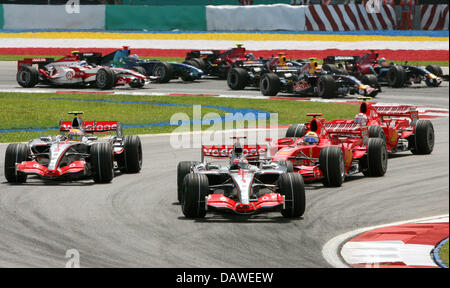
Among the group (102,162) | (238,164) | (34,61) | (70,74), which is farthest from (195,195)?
(34,61)

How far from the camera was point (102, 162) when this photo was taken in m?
15.4

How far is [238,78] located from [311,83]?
4104mm

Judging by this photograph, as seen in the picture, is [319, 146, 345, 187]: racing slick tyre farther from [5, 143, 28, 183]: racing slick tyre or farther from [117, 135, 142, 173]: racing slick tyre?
[5, 143, 28, 183]: racing slick tyre

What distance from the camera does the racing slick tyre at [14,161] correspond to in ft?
50.7

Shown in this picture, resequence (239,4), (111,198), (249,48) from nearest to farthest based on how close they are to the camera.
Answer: (111,198)
(249,48)
(239,4)

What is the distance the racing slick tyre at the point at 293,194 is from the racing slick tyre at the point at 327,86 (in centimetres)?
2060

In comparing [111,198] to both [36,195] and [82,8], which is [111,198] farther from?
[82,8]

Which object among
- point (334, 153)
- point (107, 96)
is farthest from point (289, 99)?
point (334, 153)

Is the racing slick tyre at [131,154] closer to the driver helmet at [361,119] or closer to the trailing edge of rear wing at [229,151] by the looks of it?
the trailing edge of rear wing at [229,151]

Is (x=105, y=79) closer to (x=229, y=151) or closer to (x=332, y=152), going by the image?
(x=332, y=152)

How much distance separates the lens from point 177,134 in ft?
76.0

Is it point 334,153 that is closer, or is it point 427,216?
point 427,216

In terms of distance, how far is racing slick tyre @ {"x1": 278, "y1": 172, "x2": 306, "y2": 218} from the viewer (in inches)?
488
